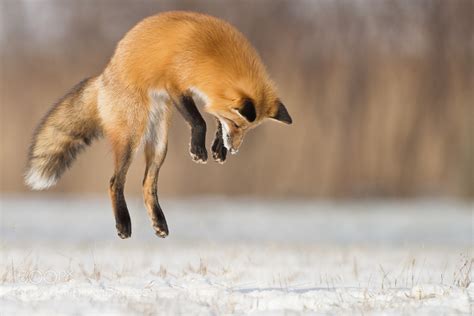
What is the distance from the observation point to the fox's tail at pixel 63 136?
764 cm

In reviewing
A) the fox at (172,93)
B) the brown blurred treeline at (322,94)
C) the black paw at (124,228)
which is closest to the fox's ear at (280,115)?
the fox at (172,93)

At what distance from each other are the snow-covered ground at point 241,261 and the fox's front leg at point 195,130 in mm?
1045

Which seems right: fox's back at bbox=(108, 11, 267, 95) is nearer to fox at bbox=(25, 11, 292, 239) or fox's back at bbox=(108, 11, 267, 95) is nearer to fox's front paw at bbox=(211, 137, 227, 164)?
fox at bbox=(25, 11, 292, 239)

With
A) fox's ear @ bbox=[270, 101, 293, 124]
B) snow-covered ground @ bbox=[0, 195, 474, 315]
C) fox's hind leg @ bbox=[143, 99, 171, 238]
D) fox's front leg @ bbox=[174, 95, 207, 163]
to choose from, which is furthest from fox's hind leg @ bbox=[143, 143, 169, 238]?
fox's ear @ bbox=[270, 101, 293, 124]

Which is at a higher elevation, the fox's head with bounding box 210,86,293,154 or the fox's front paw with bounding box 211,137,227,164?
the fox's head with bounding box 210,86,293,154

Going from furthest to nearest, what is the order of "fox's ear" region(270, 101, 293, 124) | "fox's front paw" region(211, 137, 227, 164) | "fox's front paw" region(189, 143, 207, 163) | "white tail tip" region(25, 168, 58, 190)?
"white tail tip" region(25, 168, 58, 190)
"fox's ear" region(270, 101, 293, 124)
"fox's front paw" region(211, 137, 227, 164)
"fox's front paw" region(189, 143, 207, 163)

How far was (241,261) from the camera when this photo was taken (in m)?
8.48

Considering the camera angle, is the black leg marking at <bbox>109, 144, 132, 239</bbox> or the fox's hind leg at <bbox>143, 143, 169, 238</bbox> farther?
the fox's hind leg at <bbox>143, 143, 169, 238</bbox>

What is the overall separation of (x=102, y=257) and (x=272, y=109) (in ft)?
10.5

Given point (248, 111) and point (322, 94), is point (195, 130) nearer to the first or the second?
point (248, 111)

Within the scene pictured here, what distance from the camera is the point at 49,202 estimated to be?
19.0 m

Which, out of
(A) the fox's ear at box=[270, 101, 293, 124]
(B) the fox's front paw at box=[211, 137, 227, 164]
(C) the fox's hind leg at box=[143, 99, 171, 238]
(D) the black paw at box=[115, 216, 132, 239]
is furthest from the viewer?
(C) the fox's hind leg at box=[143, 99, 171, 238]

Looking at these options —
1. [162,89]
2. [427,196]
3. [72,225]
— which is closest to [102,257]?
[162,89]

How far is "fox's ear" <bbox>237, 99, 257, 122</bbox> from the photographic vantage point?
21.7 feet
